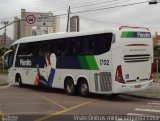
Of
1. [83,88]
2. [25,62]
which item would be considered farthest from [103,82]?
[25,62]

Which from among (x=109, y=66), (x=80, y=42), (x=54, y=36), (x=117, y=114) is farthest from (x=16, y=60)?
(x=117, y=114)

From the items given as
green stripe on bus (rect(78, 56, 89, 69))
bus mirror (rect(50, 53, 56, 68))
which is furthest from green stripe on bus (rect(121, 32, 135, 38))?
bus mirror (rect(50, 53, 56, 68))

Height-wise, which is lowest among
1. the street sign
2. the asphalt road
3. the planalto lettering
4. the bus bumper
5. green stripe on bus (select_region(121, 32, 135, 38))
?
the asphalt road

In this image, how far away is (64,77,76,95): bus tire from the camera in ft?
72.5

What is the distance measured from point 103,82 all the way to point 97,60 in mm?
1078

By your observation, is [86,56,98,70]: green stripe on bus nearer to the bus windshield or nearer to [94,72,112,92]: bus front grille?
[94,72,112,92]: bus front grille

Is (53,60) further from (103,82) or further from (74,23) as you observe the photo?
(74,23)

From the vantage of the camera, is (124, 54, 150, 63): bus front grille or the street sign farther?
the street sign

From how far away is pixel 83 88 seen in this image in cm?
2136

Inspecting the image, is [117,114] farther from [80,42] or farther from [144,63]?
[80,42]

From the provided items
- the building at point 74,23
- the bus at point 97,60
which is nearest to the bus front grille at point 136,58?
the bus at point 97,60

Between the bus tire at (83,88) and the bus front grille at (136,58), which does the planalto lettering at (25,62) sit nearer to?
the bus tire at (83,88)

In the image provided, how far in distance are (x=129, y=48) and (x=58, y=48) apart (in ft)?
16.8

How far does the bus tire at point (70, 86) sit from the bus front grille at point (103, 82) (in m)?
2.10
